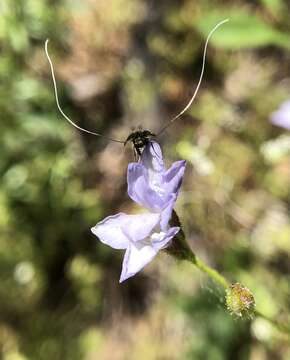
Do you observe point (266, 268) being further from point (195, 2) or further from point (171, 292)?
point (195, 2)

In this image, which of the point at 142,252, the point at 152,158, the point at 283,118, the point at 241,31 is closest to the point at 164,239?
the point at 142,252

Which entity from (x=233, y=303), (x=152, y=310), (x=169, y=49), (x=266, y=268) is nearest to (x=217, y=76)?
(x=169, y=49)

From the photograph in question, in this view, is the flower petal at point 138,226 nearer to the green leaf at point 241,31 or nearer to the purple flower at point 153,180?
the purple flower at point 153,180

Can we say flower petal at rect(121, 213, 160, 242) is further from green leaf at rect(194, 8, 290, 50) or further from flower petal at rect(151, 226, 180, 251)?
green leaf at rect(194, 8, 290, 50)

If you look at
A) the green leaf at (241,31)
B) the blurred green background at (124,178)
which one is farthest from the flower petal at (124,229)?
the green leaf at (241,31)

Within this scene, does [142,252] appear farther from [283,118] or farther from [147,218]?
[283,118]
